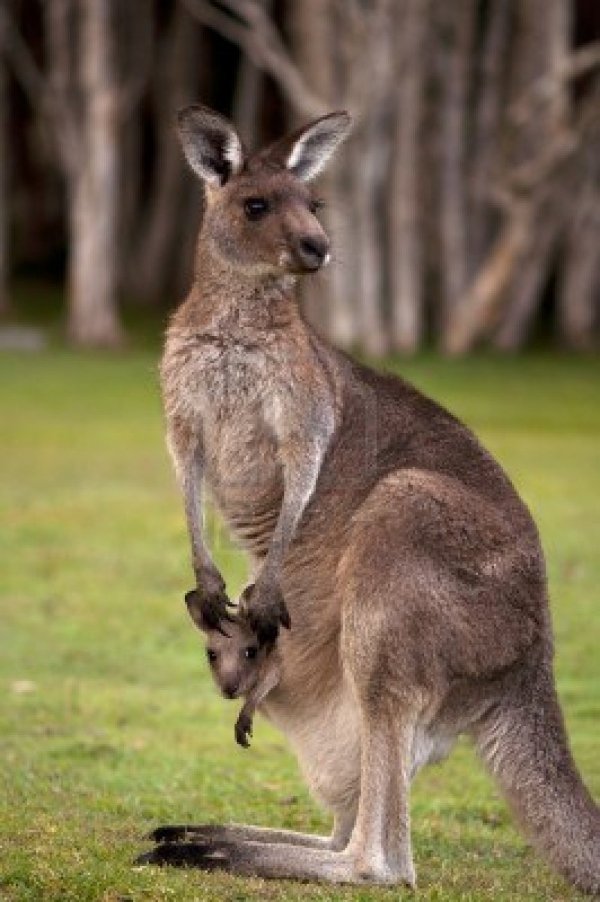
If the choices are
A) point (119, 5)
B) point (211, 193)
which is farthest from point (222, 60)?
point (211, 193)

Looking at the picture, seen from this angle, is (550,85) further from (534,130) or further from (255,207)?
(255,207)

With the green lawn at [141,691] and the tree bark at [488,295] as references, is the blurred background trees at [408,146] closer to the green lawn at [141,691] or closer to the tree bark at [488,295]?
the tree bark at [488,295]

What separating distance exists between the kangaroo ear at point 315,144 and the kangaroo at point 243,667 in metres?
1.21

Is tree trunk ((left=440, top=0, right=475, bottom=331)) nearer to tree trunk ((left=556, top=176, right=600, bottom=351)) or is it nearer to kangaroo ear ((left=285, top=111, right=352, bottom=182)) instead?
tree trunk ((left=556, top=176, right=600, bottom=351))

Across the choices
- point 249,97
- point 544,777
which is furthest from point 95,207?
point 544,777

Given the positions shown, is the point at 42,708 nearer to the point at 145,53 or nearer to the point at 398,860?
the point at 398,860

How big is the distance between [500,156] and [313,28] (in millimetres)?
2948

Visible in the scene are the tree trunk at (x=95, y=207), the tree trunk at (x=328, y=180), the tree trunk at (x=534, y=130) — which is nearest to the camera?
the tree trunk at (x=328, y=180)

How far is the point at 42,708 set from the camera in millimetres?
10305

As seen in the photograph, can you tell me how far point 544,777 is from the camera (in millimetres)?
6359

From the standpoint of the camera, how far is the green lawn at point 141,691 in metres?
6.60

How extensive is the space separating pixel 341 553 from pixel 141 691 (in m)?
4.49

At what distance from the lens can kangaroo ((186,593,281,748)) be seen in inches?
259

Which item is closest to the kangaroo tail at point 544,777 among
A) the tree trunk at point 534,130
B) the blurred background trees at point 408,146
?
the blurred background trees at point 408,146
